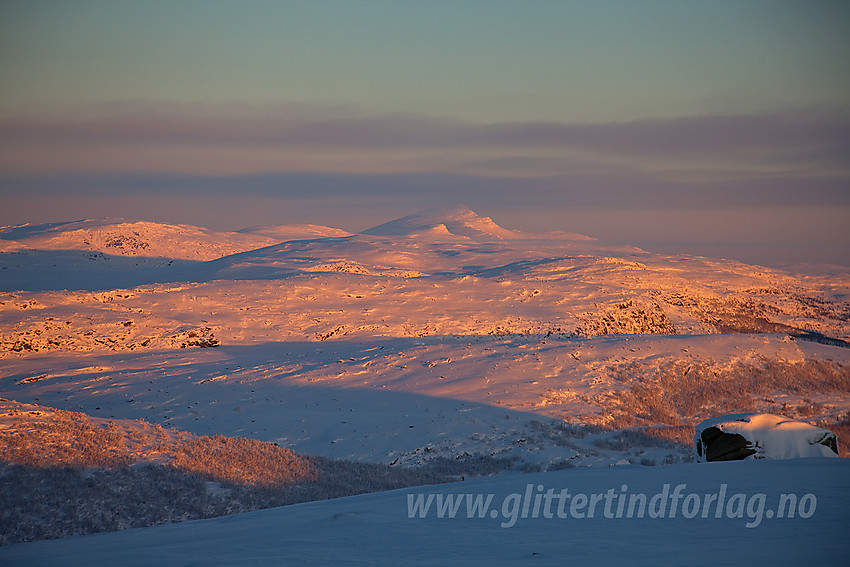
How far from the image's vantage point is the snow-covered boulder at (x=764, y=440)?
1376 cm

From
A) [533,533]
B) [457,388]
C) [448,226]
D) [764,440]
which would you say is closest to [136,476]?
→ [533,533]

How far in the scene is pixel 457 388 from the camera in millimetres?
25109

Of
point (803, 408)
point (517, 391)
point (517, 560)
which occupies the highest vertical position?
point (517, 560)

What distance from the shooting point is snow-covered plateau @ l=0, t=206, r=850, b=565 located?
8211mm

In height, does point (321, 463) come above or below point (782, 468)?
below

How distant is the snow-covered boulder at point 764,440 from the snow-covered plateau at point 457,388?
1539 millimetres

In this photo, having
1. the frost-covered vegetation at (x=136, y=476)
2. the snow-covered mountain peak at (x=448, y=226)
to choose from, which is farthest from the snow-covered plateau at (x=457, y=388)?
the snow-covered mountain peak at (x=448, y=226)

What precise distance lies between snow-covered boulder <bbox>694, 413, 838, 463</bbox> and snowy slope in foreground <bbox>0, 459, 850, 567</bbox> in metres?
2.49

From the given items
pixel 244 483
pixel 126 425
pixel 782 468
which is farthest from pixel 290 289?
pixel 782 468

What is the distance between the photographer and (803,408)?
81.1ft

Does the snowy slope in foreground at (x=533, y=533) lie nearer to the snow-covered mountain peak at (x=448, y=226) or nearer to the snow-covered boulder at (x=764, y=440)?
the snow-covered boulder at (x=764, y=440)

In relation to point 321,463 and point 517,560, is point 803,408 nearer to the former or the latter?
point 321,463

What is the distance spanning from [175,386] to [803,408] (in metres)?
23.1

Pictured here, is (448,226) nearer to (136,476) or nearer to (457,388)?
(457,388)
